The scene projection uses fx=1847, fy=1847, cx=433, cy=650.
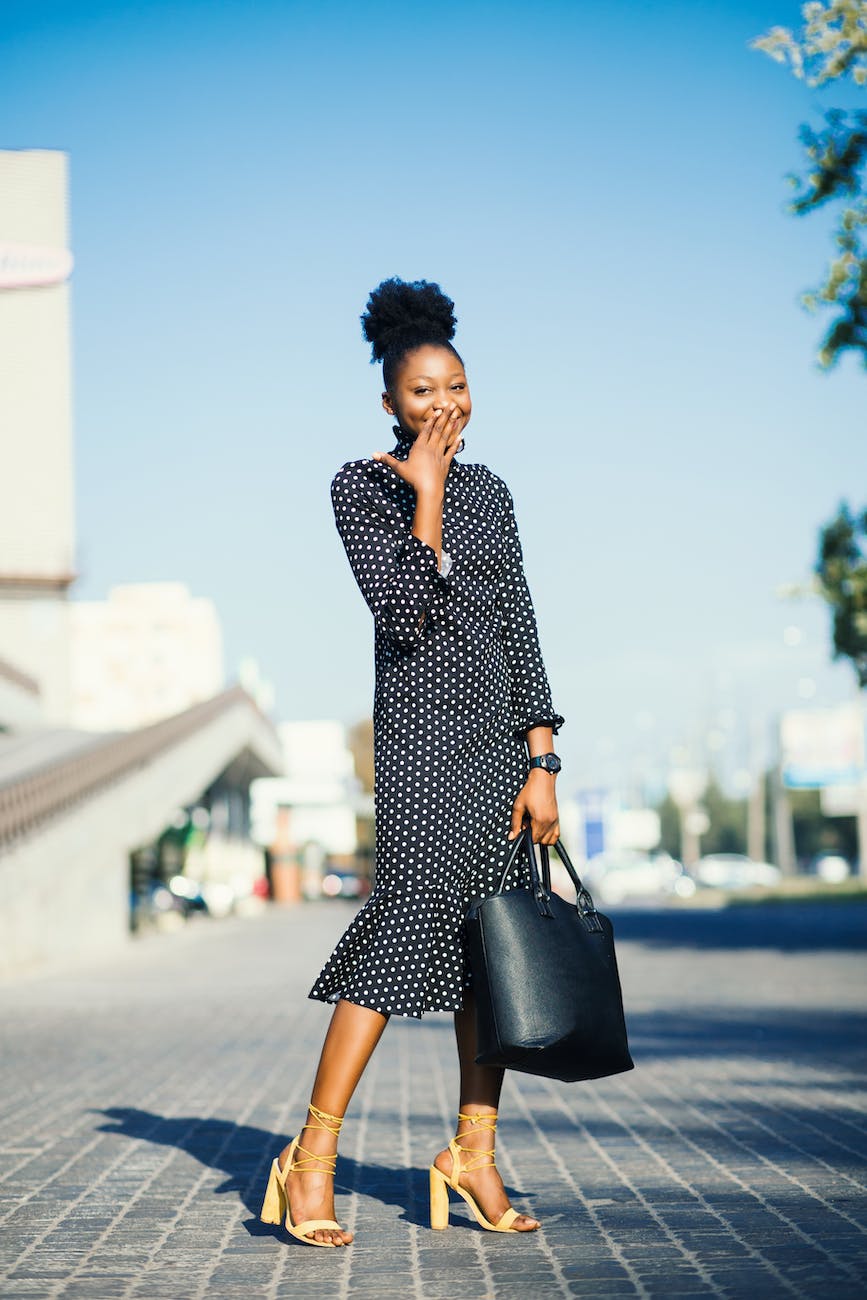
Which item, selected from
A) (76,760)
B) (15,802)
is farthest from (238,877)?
(15,802)

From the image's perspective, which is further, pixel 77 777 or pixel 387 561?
pixel 77 777

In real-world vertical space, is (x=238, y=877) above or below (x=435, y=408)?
below

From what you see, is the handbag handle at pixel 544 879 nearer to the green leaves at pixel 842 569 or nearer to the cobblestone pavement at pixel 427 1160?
the cobblestone pavement at pixel 427 1160

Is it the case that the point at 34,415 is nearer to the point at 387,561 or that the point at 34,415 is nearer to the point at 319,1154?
the point at 387,561

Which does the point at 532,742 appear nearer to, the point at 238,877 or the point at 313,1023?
the point at 313,1023

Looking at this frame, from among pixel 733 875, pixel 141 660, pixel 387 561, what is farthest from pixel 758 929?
pixel 141 660

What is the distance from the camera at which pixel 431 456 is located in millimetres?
4219

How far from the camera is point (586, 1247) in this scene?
4270 mm

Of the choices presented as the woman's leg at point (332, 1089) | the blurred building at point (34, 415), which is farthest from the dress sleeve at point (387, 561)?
the blurred building at point (34, 415)

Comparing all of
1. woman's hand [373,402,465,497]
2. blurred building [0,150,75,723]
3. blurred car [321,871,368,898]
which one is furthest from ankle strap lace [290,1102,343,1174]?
blurred car [321,871,368,898]

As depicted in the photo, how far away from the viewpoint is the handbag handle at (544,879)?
13.3ft

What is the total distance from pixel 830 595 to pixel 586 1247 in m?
17.2

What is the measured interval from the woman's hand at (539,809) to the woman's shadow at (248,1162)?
3.58ft

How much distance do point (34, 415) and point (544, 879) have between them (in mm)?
45973
